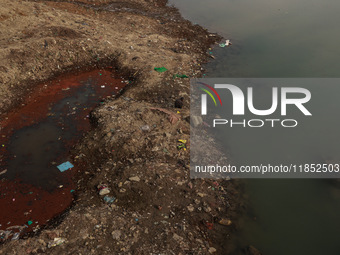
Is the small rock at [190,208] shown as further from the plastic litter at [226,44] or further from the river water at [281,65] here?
the plastic litter at [226,44]

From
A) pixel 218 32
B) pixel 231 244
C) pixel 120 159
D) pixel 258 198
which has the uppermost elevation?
pixel 218 32

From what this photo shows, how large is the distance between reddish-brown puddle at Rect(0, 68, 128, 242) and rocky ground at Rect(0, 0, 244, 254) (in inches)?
11.2

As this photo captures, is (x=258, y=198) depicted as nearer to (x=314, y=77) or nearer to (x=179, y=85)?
(x=179, y=85)

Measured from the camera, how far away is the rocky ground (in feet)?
12.4

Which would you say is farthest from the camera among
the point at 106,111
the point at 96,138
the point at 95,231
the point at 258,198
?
the point at 106,111

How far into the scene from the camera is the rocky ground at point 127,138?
149 inches

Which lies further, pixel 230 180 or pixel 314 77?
pixel 314 77

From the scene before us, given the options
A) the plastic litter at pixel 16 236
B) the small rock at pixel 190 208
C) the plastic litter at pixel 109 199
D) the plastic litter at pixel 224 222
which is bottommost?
the plastic litter at pixel 224 222

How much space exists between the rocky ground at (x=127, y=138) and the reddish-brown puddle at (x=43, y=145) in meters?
0.29

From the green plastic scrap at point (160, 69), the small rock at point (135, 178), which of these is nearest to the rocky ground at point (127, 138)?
the small rock at point (135, 178)

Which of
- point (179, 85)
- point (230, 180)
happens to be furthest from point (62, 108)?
point (230, 180)

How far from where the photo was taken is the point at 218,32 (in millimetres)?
10352

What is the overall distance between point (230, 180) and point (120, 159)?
2.13 m

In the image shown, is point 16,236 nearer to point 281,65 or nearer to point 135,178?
point 135,178
